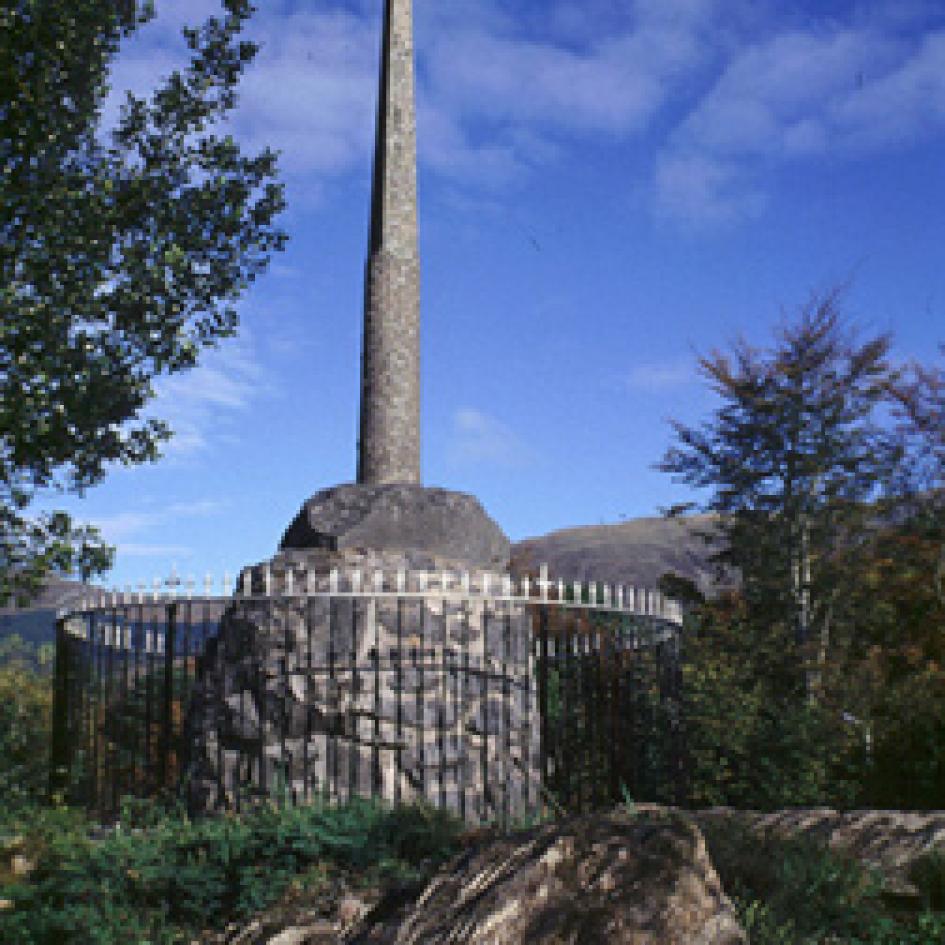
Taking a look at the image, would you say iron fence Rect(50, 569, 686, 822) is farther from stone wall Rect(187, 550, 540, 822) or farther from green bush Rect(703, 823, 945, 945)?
green bush Rect(703, 823, 945, 945)

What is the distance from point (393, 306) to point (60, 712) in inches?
237

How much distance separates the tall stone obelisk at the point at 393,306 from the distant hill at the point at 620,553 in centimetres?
2188

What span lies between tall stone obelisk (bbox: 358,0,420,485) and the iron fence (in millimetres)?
2240

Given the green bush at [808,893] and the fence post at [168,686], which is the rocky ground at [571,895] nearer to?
the green bush at [808,893]

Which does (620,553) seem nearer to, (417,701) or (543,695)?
(543,695)

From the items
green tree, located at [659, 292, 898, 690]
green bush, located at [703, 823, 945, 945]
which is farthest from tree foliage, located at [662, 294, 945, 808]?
green bush, located at [703, 823, 945, 945]

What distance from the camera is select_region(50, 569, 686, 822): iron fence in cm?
912

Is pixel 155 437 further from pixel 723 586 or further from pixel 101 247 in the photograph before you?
pixel 723 586

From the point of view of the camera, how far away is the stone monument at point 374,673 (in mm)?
9047

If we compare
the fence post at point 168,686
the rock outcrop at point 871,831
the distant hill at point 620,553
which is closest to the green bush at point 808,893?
the rock outcrop at point 871,831

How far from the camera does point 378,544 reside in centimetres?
1009

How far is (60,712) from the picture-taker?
12648 millimetres

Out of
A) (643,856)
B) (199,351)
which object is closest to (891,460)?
(199,351)

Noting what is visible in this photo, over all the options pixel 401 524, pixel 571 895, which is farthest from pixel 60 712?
pixel 571 895
